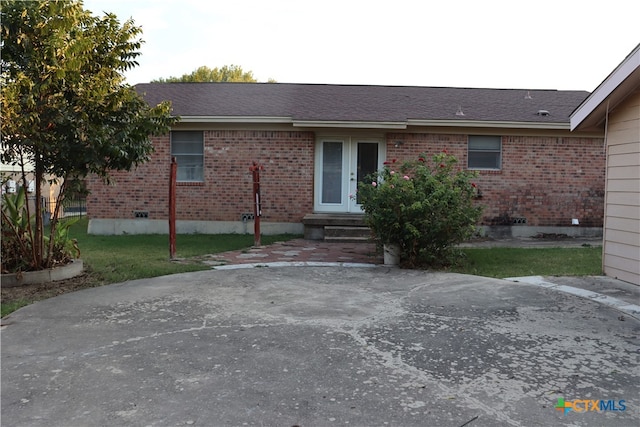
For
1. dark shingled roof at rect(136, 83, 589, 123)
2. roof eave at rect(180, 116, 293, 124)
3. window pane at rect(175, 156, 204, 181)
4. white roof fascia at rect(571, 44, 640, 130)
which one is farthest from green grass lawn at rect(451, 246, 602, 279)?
window pane at rect(175, 156, 204, 181)

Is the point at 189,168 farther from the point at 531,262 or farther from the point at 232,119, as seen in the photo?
the point at 531,262

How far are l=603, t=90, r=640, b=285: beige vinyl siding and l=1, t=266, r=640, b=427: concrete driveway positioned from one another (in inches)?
65.4

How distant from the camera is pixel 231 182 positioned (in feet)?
45.9

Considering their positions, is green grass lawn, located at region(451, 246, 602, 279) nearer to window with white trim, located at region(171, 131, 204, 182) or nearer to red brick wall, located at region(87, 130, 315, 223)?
red brick wall, located at region(87, 130, 315, 223)

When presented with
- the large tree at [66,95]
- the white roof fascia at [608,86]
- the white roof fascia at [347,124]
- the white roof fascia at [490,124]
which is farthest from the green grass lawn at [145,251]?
the white roof fascia at [608,86]

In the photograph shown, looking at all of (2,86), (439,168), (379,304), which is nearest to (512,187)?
(439,168)

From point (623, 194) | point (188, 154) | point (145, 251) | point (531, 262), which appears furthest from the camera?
point (188, 154)

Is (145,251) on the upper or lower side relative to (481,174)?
lower

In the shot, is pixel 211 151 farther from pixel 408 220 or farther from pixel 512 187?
pixel 512 187

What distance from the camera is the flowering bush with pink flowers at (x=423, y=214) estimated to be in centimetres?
852

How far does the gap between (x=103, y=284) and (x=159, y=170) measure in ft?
23.6

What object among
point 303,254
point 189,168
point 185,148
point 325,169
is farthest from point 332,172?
point 303,254

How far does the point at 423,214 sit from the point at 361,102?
7.25 metres

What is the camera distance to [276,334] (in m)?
4.91
